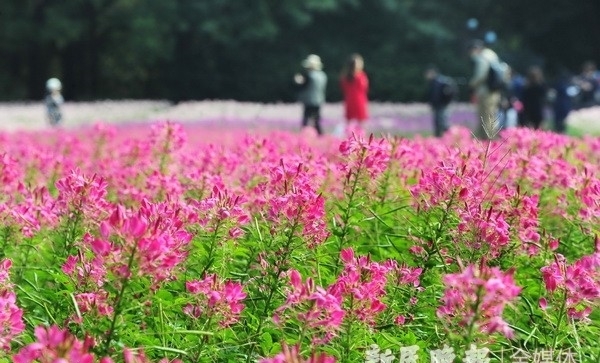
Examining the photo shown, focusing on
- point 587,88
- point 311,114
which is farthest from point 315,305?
point 587,88

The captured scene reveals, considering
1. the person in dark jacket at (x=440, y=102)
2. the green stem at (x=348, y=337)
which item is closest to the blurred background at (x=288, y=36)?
the person in dark jacket at (x=440, y=102)

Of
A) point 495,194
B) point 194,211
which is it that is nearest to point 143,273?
point 194,211

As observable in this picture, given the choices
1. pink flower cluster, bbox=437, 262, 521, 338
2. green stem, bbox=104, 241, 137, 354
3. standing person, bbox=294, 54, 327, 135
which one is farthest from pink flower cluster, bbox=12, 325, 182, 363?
standing person, bbox=294, 54, 327, 135

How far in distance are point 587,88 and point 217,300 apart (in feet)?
99.1

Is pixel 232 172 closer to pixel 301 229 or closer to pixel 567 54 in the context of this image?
pixel 301 229

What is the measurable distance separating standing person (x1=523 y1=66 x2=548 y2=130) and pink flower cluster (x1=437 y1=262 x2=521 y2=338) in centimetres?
1729

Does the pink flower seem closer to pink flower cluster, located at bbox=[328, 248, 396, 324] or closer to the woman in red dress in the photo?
pink flower cluster, located at bbox=[328, 248, 396, 324]

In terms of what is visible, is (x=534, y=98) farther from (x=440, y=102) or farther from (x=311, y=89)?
(x=311, y=89)

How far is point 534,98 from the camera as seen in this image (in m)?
19.5

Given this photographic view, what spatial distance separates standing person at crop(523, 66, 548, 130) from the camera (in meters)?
19.4

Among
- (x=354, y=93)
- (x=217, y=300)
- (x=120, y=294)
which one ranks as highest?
(x=354, y=93)

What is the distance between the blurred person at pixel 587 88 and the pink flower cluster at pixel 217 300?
30.0 meters

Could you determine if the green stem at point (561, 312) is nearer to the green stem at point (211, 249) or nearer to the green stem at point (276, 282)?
the green stem at point (276, 282)

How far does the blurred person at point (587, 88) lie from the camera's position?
31780 millimetres
